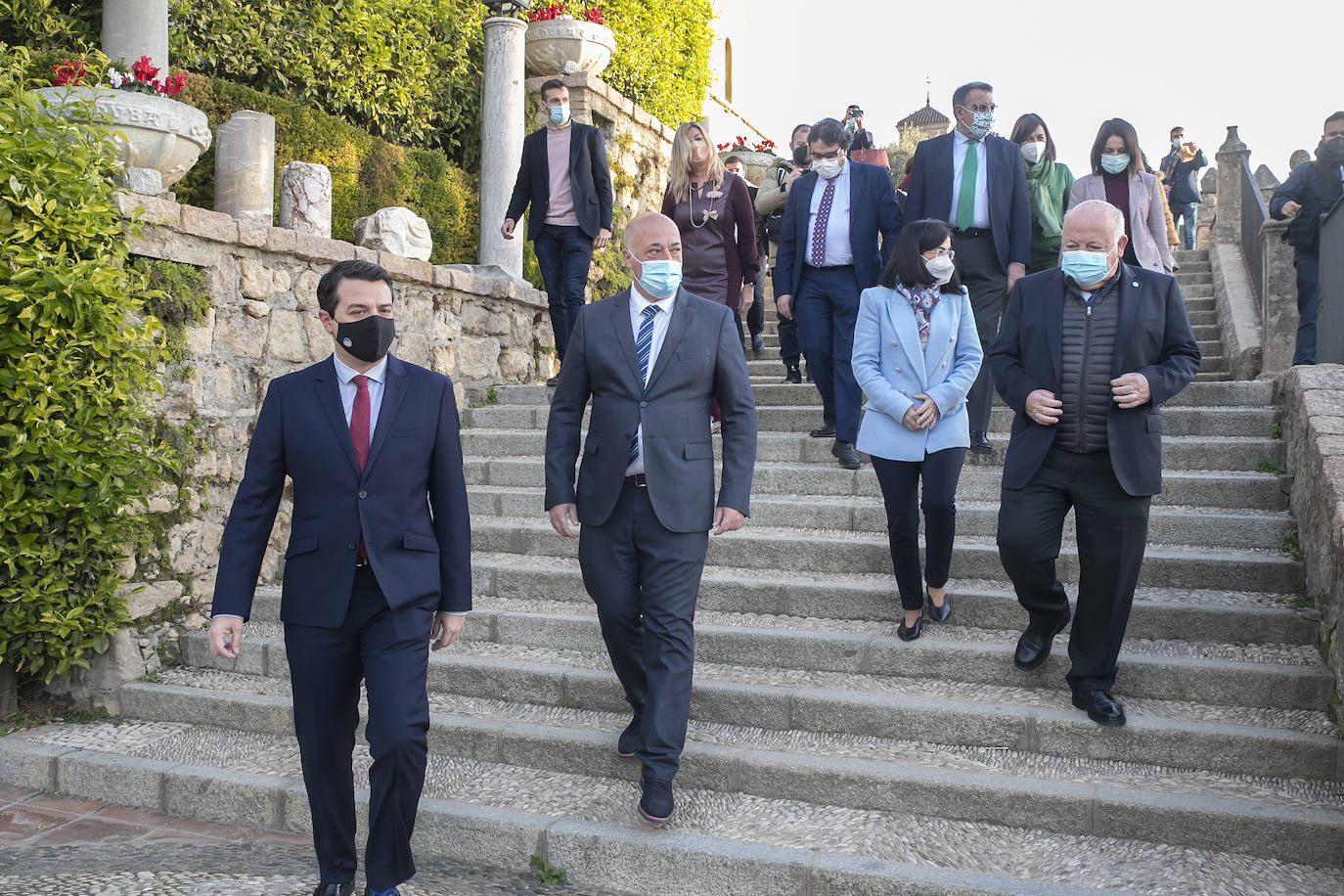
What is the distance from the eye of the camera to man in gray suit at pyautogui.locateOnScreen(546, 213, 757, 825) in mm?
3549

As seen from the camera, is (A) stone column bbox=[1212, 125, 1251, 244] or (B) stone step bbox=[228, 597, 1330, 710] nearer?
(B) stone step bbox=[228, 597, 1330, 710]

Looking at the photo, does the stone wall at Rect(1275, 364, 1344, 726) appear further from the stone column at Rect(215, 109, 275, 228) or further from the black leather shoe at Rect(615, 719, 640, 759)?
the stone column at Rect(215, 109, 275, 228)

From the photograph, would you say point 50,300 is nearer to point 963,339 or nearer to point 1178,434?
point 963,339

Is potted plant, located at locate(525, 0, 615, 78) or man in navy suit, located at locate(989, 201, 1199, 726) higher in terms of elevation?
potted plant, located at locate(525, 0, 615, 78)

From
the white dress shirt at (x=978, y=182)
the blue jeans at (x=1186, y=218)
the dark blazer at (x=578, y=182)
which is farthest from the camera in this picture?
the blue jeans at (x=1186, y=218)

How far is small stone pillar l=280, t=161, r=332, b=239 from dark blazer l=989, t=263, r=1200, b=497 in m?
4.11

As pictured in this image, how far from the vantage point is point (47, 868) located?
3.62m

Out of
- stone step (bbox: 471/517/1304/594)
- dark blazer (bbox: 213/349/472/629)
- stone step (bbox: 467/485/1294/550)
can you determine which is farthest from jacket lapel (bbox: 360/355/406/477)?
stone step (bbox: 467/485/1294/550)

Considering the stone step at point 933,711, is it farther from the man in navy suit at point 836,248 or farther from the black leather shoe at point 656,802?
the man in navy suit at point 836,248

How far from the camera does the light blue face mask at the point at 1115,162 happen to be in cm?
579

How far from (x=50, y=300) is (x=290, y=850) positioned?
2373 mm

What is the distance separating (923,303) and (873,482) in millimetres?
1466

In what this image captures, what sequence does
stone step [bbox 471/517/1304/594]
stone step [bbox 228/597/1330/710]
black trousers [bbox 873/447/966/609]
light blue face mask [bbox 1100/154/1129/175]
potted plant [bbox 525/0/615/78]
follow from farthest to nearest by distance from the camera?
potted plant [bbox 525/0/615/78] → light blue face mask [bbox 1100/154/1129/175] → stone step [bbox 471/517/1304/594] → black trousers [bbox 873/447/966/609] → stone step [bbox 228/597/1330/710]

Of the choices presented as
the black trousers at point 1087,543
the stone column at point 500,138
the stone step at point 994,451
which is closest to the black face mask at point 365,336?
the black trousers at point 1087,543
